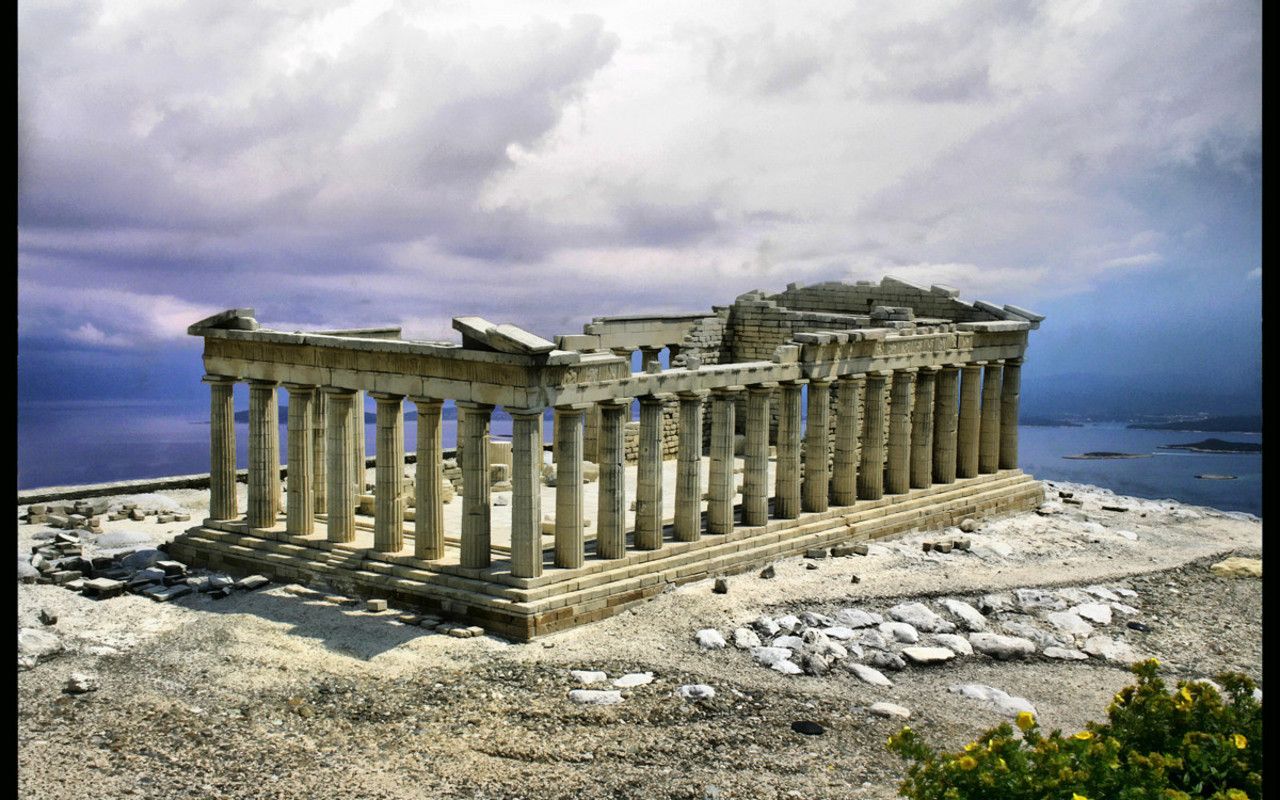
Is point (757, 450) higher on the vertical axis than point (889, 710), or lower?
higher

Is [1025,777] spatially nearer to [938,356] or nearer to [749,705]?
[749,705]

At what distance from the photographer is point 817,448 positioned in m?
28.7

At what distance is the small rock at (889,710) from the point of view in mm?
19203

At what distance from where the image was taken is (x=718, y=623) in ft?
75.5

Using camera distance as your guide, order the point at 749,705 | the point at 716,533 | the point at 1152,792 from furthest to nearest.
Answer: the point at 716,533 < the point at 749,705 < the point at 1152,792

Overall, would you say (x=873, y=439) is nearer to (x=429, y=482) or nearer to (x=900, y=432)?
(x=900, y=432)

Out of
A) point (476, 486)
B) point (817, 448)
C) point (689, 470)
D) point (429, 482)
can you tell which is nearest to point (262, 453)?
point (429, 482)

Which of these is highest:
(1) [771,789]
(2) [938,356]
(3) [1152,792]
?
(2) [938,356]

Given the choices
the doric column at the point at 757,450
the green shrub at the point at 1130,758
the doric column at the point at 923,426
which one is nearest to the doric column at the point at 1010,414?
the doric column at the point at 923,426

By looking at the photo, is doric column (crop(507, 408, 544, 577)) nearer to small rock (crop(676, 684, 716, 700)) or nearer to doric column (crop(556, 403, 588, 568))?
doric column (crop(556, 403, 588, 568))

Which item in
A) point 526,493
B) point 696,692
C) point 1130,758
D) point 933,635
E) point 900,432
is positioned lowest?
Result: point 696,692

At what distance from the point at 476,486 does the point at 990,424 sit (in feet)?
56.3

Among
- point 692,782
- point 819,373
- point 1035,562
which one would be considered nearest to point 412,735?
point 692,782

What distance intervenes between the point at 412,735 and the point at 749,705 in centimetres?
508
